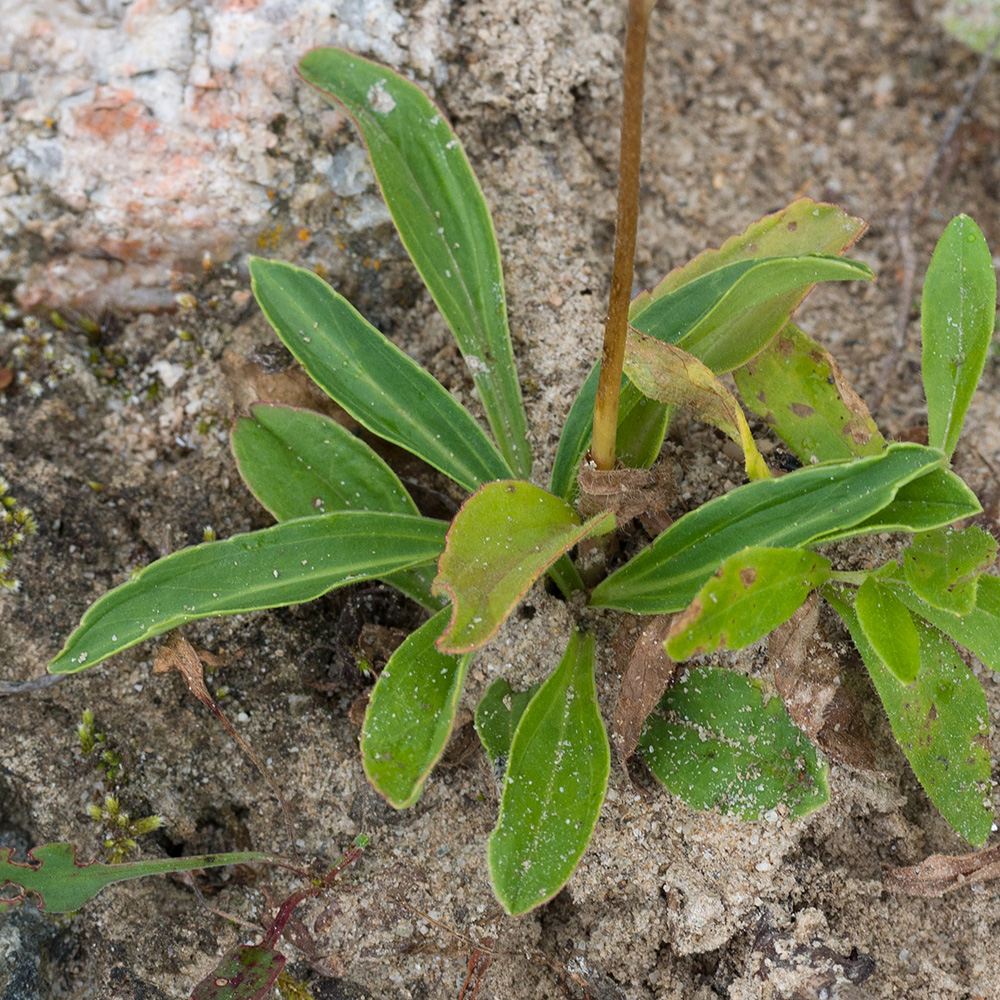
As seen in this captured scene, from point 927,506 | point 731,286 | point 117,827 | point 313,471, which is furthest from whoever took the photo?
point 313,471

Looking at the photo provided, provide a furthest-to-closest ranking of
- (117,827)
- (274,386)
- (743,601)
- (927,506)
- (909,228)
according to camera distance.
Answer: (909,228) < (274,386) < (117,827) < (927,506) < (743,601)

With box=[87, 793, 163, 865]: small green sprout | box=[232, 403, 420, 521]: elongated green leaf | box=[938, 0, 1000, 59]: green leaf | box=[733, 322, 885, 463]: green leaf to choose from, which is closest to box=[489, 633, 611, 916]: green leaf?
box=[232, 403, 420, 521]: elongated green leaf

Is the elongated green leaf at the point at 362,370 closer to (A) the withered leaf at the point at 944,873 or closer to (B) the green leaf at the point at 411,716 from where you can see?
(B) the green leaf at the point at 411,716

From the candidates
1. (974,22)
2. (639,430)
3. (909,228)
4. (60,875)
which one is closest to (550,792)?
(639,430)

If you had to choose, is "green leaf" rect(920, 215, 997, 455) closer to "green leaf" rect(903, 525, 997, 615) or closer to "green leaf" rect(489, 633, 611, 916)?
"green leaf" rect(903, 525, 997, 615)

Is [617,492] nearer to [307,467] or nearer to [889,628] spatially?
[889,628]

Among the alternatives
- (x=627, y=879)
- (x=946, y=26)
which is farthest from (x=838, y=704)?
(x=946, y=26)

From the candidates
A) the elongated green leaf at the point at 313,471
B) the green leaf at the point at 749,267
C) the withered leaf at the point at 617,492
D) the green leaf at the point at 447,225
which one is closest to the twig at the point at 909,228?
the green leaf at the point at 749,267
